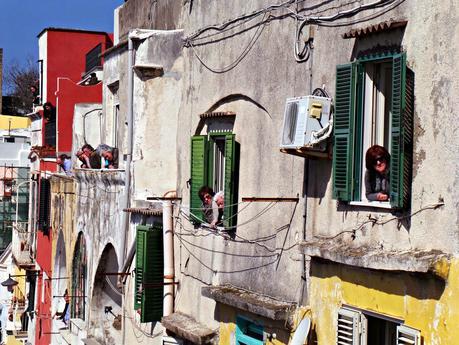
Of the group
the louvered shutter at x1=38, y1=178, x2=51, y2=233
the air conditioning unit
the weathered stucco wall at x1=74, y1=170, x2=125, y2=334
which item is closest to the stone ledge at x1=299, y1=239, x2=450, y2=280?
the air conditioning unit

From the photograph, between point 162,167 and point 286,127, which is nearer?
point 286,127

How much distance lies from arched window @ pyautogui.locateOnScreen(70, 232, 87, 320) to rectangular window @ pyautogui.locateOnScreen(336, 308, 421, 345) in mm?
12159

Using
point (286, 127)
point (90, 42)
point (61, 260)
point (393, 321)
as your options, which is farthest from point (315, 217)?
→ point (90, 42)

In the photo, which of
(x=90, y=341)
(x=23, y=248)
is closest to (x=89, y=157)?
(x=90, y=341)

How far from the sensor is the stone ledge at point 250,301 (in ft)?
35.6

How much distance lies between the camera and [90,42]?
28.8 m

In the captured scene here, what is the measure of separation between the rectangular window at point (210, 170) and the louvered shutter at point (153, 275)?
5.00 feet

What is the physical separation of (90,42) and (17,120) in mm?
24088

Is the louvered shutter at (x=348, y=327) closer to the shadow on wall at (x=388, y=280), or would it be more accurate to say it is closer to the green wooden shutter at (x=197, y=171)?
the shadow on wall at (x=388, y=280)

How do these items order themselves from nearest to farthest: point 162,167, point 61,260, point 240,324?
point 240,324, point 162,167, point 61,260

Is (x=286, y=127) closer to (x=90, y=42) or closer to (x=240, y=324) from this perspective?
(x=240, y=324)

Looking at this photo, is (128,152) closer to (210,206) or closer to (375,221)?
(210,206)

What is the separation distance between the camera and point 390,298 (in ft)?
29.5

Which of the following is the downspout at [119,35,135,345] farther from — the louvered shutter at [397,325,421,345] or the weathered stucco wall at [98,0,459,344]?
the louvered shutter at [397,325,421,345]
